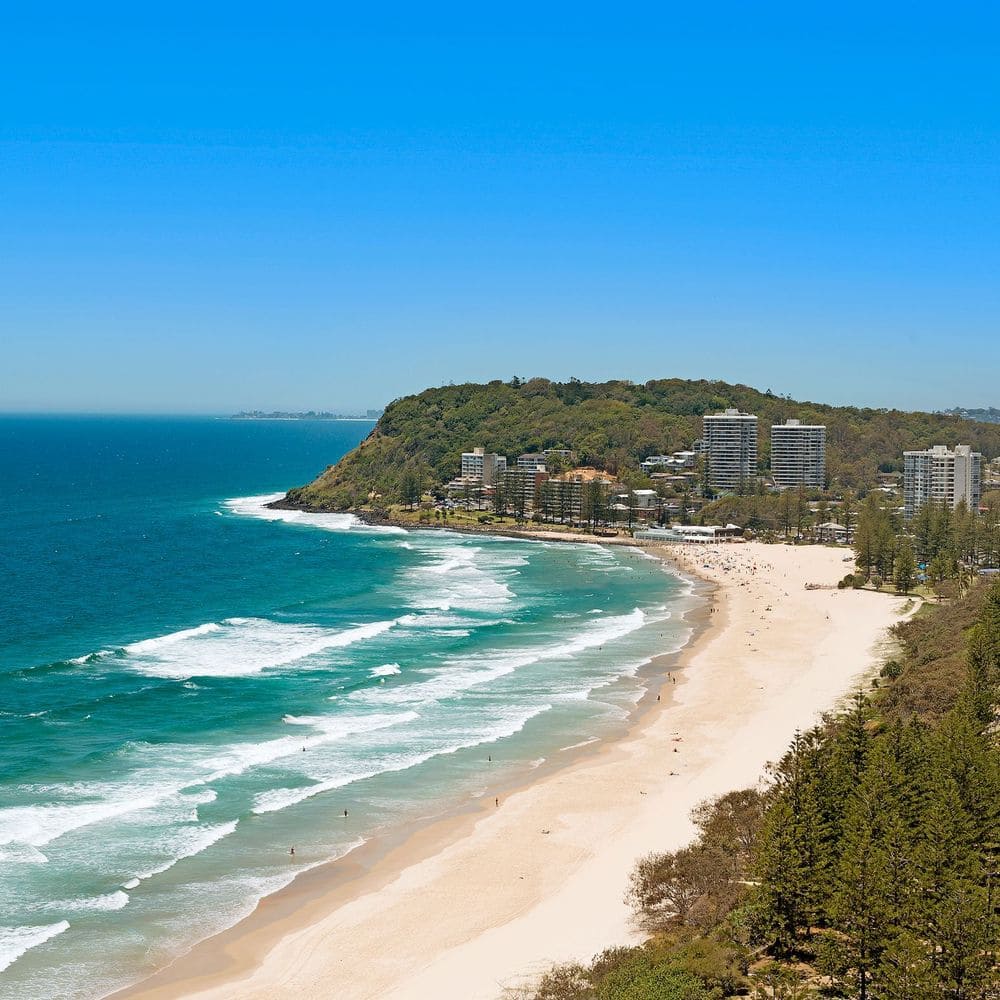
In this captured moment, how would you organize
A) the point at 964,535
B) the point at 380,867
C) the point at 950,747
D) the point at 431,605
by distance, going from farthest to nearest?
1. the point at 964,535
2. the point at 431,605
3. the point at 380,867
4. the point at 950,747

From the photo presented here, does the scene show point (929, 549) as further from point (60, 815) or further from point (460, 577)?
point (60, 815)

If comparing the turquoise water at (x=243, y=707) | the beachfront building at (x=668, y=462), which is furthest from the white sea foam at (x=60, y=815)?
the beachfront building at (x=668, y=462)

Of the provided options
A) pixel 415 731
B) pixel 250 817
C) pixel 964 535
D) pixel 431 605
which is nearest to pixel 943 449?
pixel 964 535

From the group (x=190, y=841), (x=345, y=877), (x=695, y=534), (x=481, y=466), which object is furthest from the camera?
(x=481, y=466)

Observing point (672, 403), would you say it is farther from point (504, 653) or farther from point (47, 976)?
point (47, 976)

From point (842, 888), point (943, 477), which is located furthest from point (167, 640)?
point (943, 477)
